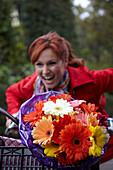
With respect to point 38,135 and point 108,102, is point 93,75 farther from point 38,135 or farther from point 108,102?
point 108,102

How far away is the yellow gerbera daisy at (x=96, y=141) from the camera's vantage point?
1017 mm

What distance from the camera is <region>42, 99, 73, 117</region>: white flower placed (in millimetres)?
1112

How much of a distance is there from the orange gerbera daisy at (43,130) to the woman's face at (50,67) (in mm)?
890

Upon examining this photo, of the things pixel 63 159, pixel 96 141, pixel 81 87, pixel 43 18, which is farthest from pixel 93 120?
pixel 43 18

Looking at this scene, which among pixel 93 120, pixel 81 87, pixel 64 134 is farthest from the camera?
pixel 81 87

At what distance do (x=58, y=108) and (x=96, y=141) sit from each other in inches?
8.9

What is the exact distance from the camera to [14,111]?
209 cm

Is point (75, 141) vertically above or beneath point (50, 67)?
beneath

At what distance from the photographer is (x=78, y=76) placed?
232 cm

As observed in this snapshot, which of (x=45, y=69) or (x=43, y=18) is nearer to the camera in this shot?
(x=45, y=69)

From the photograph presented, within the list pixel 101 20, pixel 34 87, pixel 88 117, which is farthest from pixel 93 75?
pixel 101 20

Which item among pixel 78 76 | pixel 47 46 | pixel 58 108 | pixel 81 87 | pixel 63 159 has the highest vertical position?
pixel 47 46

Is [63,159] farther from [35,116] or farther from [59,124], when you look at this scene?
[35,116]

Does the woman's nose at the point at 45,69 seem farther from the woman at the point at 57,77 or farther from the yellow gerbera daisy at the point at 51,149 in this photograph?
the yellow gerbera daisy at the point at 51,149
